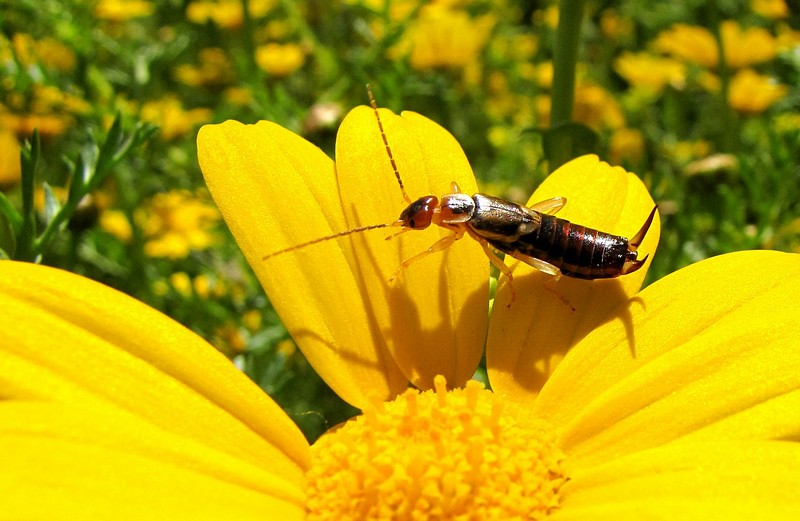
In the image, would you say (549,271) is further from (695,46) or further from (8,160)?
(695,46)

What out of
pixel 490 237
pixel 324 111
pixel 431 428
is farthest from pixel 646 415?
pixel 324 111

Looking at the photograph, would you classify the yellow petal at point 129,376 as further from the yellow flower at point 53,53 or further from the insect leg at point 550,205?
the yellow flower at point 53,53

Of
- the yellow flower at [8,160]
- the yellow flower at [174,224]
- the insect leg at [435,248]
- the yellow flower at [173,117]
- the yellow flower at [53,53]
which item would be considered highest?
the yellow flower at [53,53]

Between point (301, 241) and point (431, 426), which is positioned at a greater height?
point (301, 241)

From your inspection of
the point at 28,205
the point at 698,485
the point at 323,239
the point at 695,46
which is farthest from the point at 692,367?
the point at 695,46

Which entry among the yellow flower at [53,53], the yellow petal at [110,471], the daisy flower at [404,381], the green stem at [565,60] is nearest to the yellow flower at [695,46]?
the green stem at [565,60]

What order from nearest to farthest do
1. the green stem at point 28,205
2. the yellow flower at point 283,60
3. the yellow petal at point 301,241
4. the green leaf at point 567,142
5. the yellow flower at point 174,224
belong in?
the yellow petal at point 301,241, the green stem at point 28,205, the green leaf at point 567,142, the yellow flower at point 174,224, the yellow flower at point 283,60

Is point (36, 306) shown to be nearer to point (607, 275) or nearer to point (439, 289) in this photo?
point (439, 289)
